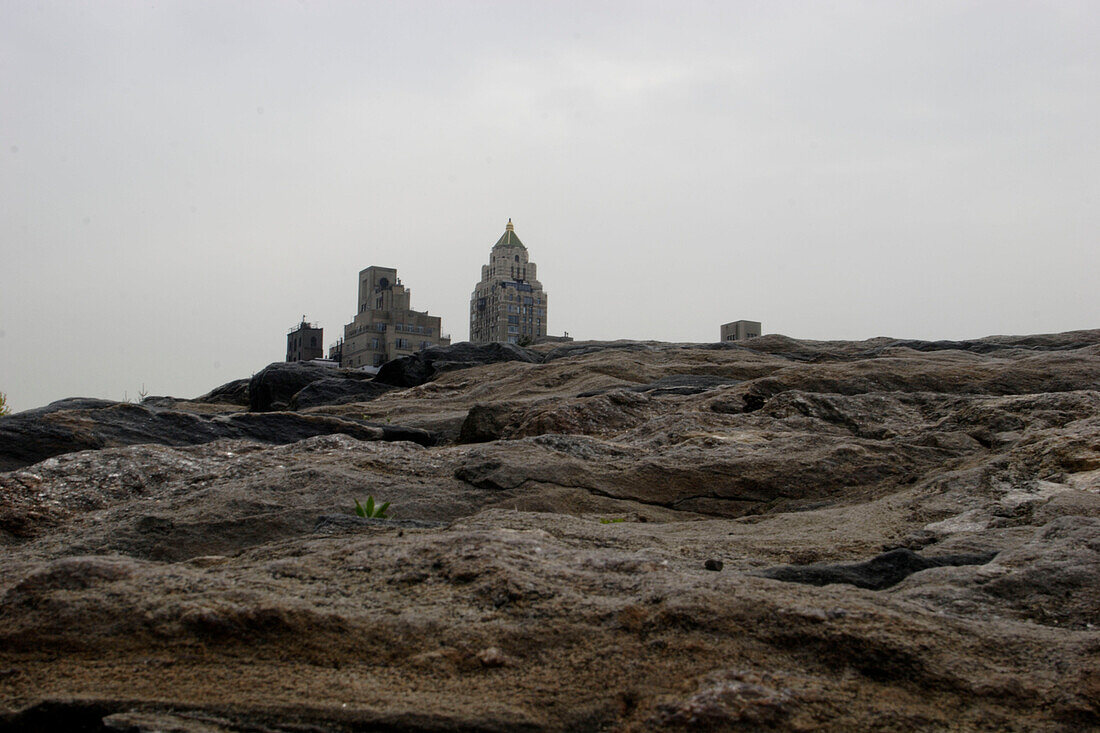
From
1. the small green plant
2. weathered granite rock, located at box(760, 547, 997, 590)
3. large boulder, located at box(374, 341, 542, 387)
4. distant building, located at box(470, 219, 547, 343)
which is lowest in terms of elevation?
the small green plant

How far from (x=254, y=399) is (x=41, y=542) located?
11.8m

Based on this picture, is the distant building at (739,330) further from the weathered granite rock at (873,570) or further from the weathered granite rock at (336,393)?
the weathered granite rock at (873,570)

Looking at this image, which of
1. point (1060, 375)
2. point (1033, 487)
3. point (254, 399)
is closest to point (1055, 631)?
point (1033, 487)

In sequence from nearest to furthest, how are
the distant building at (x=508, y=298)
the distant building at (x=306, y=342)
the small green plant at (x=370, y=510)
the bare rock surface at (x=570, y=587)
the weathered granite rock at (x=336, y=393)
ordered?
the bare rock surface at (x=570, y=587)
the small green plant at (x=370, y=510)
the weathered granite rock at (x=336, y=393)
the distant building at (x=306, y=342)
the distant building at (x=508, y=298)

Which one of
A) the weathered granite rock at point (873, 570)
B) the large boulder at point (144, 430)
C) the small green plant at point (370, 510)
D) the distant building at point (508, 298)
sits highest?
the distant building at point (508, 298)

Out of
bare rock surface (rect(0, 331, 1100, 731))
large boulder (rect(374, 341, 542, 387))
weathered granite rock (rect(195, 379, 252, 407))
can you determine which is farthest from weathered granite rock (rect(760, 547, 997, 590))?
weathered granite rock (rect(195, 379, 252, 407))

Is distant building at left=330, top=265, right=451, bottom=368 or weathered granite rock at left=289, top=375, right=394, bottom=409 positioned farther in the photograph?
distant building at left=330, top=265, right=451, bottom=368

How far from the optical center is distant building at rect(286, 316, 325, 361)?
2758 inches

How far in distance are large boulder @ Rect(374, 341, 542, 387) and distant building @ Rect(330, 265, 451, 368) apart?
195 ft

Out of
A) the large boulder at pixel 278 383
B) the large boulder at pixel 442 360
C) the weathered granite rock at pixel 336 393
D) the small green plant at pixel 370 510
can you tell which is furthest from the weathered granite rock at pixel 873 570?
the large boulder at pixel 278 383

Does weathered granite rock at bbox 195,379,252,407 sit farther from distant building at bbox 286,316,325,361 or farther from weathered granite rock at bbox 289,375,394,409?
distant building at bbox 286,316,325,361

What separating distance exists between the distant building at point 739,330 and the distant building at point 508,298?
57.3m

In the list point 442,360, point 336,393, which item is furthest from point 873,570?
point 442,360

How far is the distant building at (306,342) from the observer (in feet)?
230
